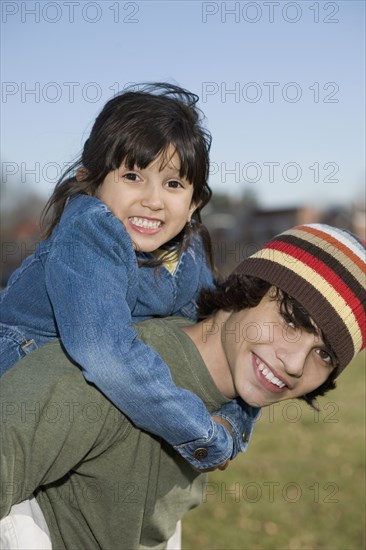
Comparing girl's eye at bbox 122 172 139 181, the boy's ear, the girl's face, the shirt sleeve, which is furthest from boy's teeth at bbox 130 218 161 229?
the shirt sleeve

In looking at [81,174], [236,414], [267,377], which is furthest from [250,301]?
[81,174]

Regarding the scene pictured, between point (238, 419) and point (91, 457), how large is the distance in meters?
0.69

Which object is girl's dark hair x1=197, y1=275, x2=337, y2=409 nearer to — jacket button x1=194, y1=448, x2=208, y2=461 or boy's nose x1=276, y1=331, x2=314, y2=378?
boy's nose x1=276, y1=331, x2=314, y2=378

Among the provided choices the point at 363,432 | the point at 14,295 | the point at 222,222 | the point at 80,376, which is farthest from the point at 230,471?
the point at 222,222

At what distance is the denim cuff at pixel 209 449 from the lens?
2.50 meters

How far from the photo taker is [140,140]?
9.94ft

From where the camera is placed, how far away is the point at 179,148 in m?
3.12

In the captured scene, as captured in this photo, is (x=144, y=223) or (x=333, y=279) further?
(x=144, y=223)

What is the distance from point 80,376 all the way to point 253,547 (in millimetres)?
3901

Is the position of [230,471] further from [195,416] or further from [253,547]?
[195,416]

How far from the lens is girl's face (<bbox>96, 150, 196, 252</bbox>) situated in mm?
3037

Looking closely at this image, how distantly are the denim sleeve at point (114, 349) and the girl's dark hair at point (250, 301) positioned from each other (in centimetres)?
38

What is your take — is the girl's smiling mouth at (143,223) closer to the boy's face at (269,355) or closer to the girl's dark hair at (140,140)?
the girl's dark hair at (140,140)

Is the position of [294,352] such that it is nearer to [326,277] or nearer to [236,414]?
[326,277]
